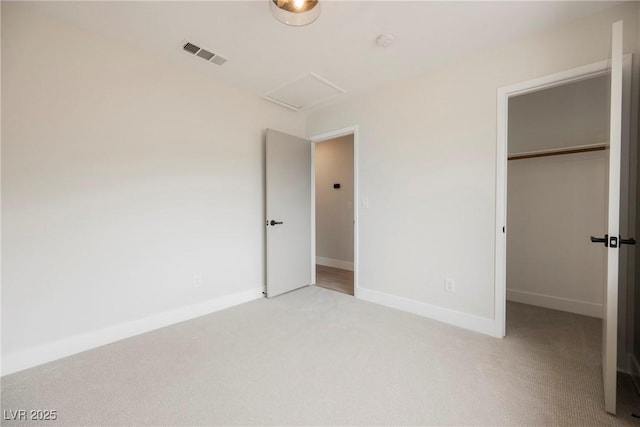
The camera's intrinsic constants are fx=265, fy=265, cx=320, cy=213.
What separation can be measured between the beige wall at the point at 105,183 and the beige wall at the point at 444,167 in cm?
162

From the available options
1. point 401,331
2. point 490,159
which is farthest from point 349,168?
point 401,331

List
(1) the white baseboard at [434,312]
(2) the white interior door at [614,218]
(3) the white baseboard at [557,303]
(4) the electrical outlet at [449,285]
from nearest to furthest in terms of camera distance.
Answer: (2) the white interior door at [614,218]
(1) the white baseboard at [434,312]
(4) the electrical outlet at [449,285]
(3) the white baseboard at [557,303]

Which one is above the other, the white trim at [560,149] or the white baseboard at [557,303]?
the white trim at [560,149]

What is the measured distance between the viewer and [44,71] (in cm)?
189

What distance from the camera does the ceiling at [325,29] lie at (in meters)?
1.81

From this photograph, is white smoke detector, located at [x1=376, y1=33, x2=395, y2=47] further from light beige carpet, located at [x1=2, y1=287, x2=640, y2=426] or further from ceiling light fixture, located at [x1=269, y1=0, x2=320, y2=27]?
→ light beige carpet, located at [x1=2, y1=287, x2=640, y2=426]

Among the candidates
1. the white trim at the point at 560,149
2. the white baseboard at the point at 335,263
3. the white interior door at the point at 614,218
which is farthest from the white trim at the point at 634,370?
the white baseboard at the point at 335,263

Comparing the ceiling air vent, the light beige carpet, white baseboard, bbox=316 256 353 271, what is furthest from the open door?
white baseboard, bbox=316 256 353 271

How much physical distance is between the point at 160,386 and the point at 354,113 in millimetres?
3137

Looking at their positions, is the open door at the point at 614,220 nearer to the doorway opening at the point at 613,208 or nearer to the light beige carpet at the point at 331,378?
the doorway opening at the point at 613,208

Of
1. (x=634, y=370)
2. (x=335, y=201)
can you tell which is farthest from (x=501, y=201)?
(x=335, y=201)

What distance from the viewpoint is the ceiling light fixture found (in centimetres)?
169

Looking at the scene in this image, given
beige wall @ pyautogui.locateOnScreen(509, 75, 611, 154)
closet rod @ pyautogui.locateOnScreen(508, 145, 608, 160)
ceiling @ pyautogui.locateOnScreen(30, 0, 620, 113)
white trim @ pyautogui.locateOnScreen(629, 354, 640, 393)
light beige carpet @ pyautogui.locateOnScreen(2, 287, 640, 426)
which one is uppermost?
ceiling @ pyautogui.locateOnScreen(30, 0, 620, 113)

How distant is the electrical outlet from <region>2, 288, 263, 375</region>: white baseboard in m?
2.25
